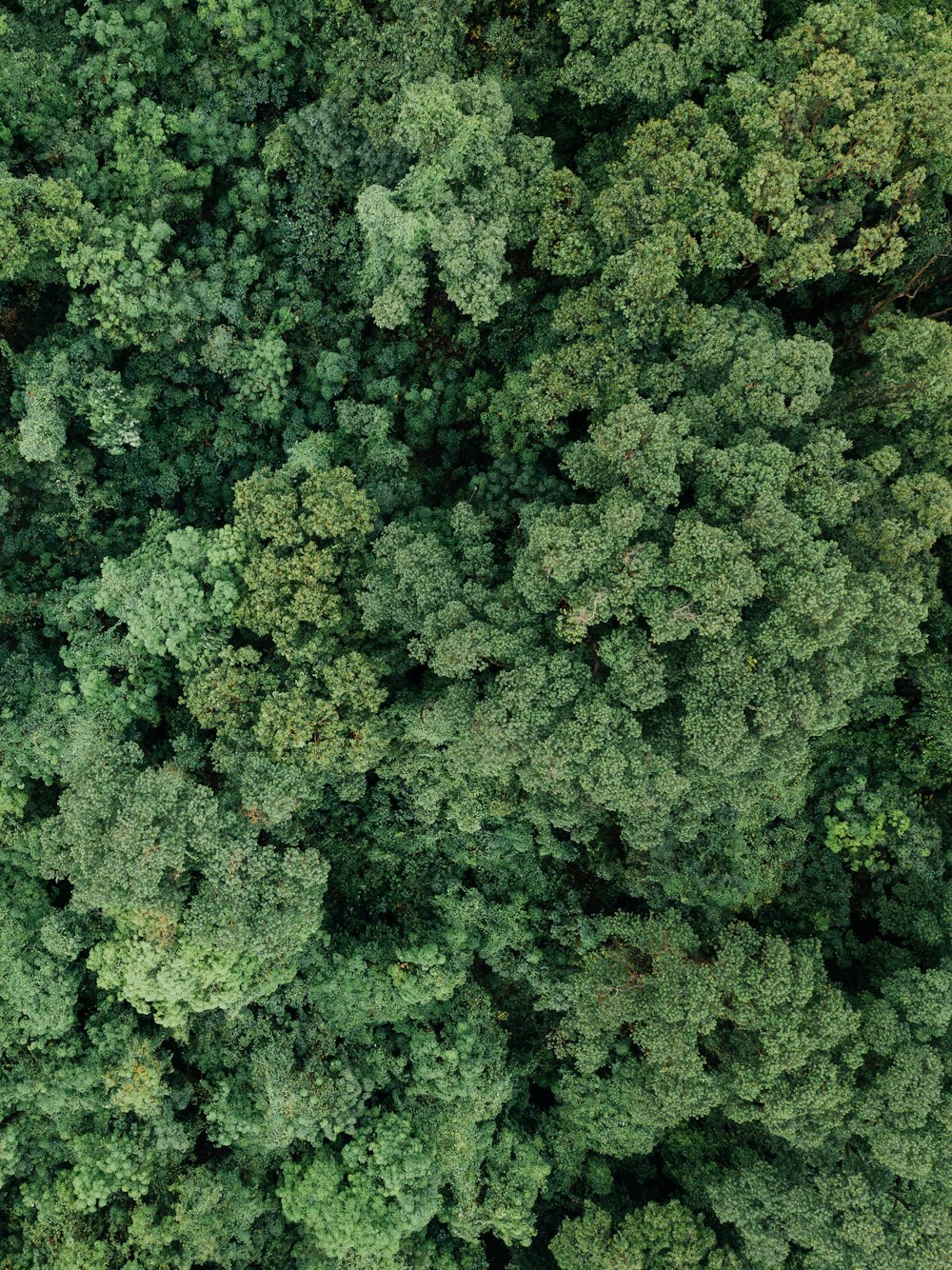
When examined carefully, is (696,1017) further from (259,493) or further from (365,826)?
(259,493)

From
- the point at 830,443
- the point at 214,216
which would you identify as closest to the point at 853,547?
the point at 830,443

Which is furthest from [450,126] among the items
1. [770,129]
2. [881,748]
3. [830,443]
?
[881,748]

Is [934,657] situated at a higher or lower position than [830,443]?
lower

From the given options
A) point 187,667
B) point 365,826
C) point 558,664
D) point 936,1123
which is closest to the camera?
point 558,664

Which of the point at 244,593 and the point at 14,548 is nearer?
the point at 244,593

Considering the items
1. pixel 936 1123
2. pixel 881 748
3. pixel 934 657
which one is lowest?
pixel 936 1123

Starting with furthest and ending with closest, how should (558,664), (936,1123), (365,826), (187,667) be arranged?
(365,826), (187,667), (936,1123), (558,664)

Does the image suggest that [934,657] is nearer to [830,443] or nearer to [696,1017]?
[830,443]
